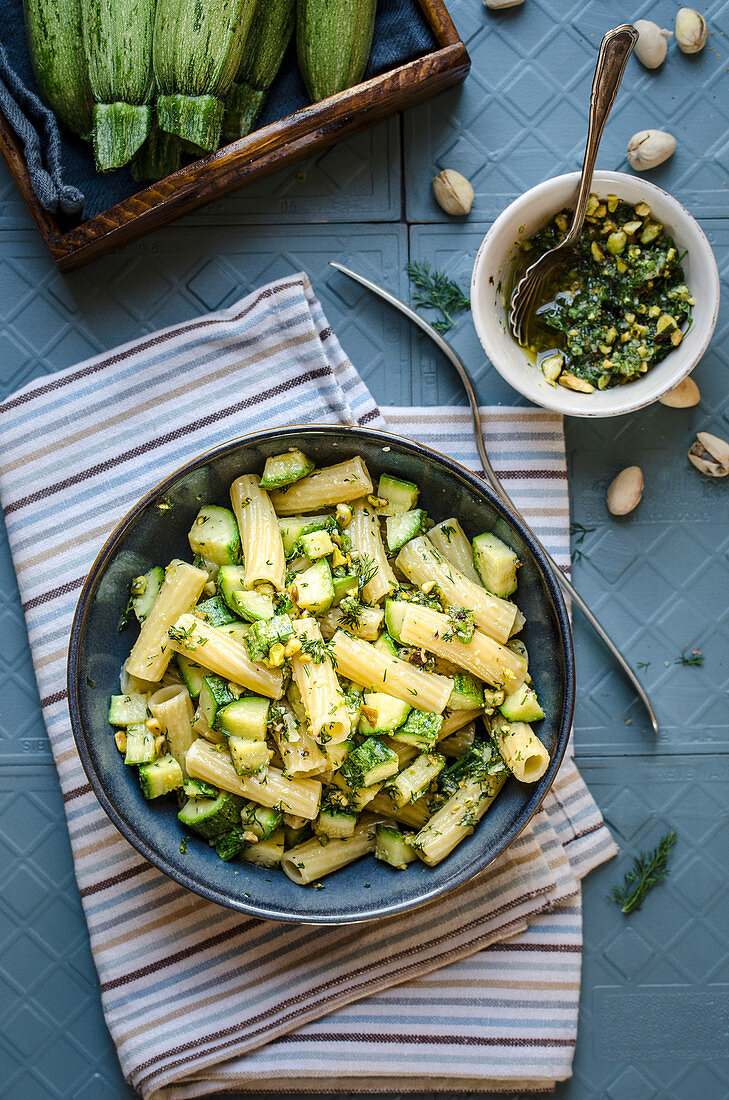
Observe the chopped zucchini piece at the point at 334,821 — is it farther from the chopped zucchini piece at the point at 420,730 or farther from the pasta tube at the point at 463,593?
the pasta tube at the point at 463,593

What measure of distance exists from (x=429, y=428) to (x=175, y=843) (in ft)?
2.95

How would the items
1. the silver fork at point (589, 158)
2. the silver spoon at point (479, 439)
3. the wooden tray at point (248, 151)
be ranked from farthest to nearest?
the silver spoon at point (479, 439) < the wooden tray at point (248, 151) < the silver fork at point (589, 158)

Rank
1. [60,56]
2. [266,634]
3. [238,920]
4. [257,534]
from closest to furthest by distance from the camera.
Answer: [266,634] < [257,534] < [60,56] < [238,920]

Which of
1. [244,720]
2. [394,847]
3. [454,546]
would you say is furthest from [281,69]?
[394,847]

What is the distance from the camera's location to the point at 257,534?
1.45m

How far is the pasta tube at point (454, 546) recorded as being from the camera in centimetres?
151

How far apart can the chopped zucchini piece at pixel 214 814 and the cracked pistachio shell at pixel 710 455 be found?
1111 mm

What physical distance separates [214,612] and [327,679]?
246 mm

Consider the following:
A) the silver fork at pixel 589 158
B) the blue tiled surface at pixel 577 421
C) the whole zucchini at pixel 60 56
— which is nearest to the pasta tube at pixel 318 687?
the blue tiled surface at pixel 577 421

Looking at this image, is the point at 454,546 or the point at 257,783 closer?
the point at 257,783

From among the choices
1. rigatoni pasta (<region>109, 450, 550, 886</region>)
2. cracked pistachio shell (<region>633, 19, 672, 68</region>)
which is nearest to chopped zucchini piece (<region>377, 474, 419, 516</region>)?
rigatoni pasta (<region>109, 450, 550, 886</region>)

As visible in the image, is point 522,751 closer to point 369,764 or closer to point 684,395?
point 369,764

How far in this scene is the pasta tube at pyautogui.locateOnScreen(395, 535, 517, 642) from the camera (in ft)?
4.74

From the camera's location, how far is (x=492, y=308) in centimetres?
161
